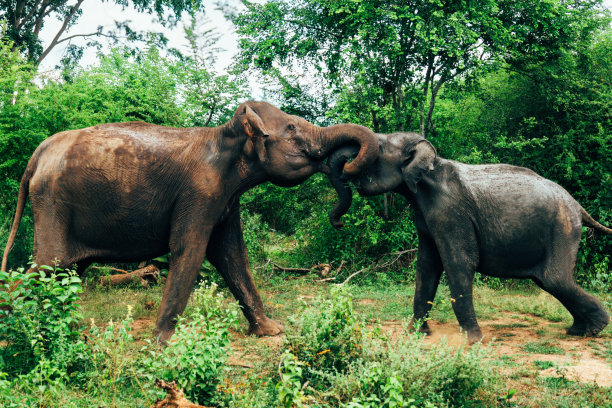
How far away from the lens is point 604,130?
10.8m

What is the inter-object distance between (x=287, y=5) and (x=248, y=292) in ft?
25.5

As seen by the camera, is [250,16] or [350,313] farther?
[250,16]

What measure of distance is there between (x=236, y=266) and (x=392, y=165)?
2.30m

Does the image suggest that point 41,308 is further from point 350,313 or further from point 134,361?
point 350,313

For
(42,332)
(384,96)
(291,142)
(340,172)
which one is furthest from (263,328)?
(384,96)

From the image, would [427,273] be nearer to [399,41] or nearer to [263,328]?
[263,328]

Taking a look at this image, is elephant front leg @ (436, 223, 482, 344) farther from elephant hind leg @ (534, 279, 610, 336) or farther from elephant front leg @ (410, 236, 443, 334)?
→ elephant hind leg @ (534, 279, 610, 336)

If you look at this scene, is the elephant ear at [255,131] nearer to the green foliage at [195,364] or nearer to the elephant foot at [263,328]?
the elephant foot at [263,328]

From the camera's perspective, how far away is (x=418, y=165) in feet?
21.0

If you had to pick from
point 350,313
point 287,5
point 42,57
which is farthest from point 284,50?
point 42,57

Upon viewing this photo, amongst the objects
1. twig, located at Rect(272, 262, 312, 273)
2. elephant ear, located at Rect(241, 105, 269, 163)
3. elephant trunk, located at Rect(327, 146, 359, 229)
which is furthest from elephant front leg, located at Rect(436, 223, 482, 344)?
twig, located at Rect(272, 262, 312, 273)

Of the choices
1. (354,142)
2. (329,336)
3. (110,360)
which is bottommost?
(110,360)

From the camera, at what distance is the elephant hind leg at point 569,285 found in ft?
21.0

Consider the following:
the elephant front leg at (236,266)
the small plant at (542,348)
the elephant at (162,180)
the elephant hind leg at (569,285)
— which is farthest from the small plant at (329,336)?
the elephant hind leg at (569,285)
